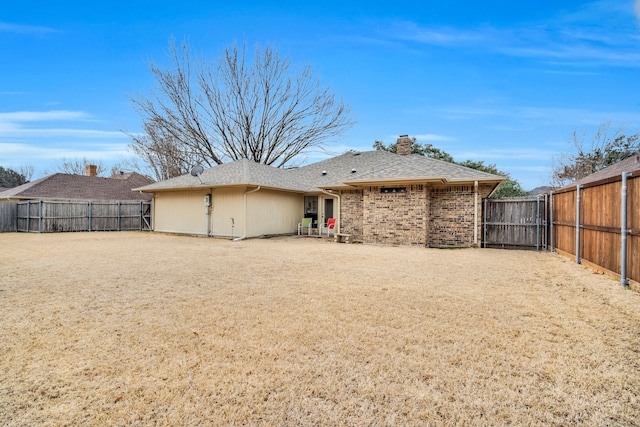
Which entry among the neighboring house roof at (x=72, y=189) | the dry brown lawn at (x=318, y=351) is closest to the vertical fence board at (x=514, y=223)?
the dry brown lawn at (x=318, y=351)

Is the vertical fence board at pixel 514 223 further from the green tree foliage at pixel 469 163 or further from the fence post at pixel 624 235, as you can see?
the green tree foliage at pixel 469 163

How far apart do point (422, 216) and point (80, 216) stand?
60.6ft

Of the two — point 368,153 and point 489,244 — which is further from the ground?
point 368,153

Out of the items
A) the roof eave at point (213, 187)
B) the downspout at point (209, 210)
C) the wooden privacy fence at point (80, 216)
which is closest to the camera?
the roof eave at point (213, 187)

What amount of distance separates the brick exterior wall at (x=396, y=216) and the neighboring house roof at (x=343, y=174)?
2.11 feet

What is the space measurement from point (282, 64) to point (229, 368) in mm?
23352

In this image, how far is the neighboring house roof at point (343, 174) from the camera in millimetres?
11852

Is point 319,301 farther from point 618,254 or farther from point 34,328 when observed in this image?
point 618,254

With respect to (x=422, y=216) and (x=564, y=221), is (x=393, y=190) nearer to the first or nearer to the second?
(x=422, y=216)

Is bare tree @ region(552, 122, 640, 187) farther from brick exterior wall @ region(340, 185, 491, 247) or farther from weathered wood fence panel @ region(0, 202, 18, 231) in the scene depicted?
weathered wood fence panel @ region(0, 202, 18, 231)

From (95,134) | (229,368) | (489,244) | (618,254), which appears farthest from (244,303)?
(95,134)

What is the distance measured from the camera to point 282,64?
2280cm

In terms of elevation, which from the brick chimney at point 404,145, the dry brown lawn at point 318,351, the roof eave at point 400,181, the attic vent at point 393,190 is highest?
the brick chimney at point 404,145

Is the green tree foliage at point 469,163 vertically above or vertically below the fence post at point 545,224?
above
